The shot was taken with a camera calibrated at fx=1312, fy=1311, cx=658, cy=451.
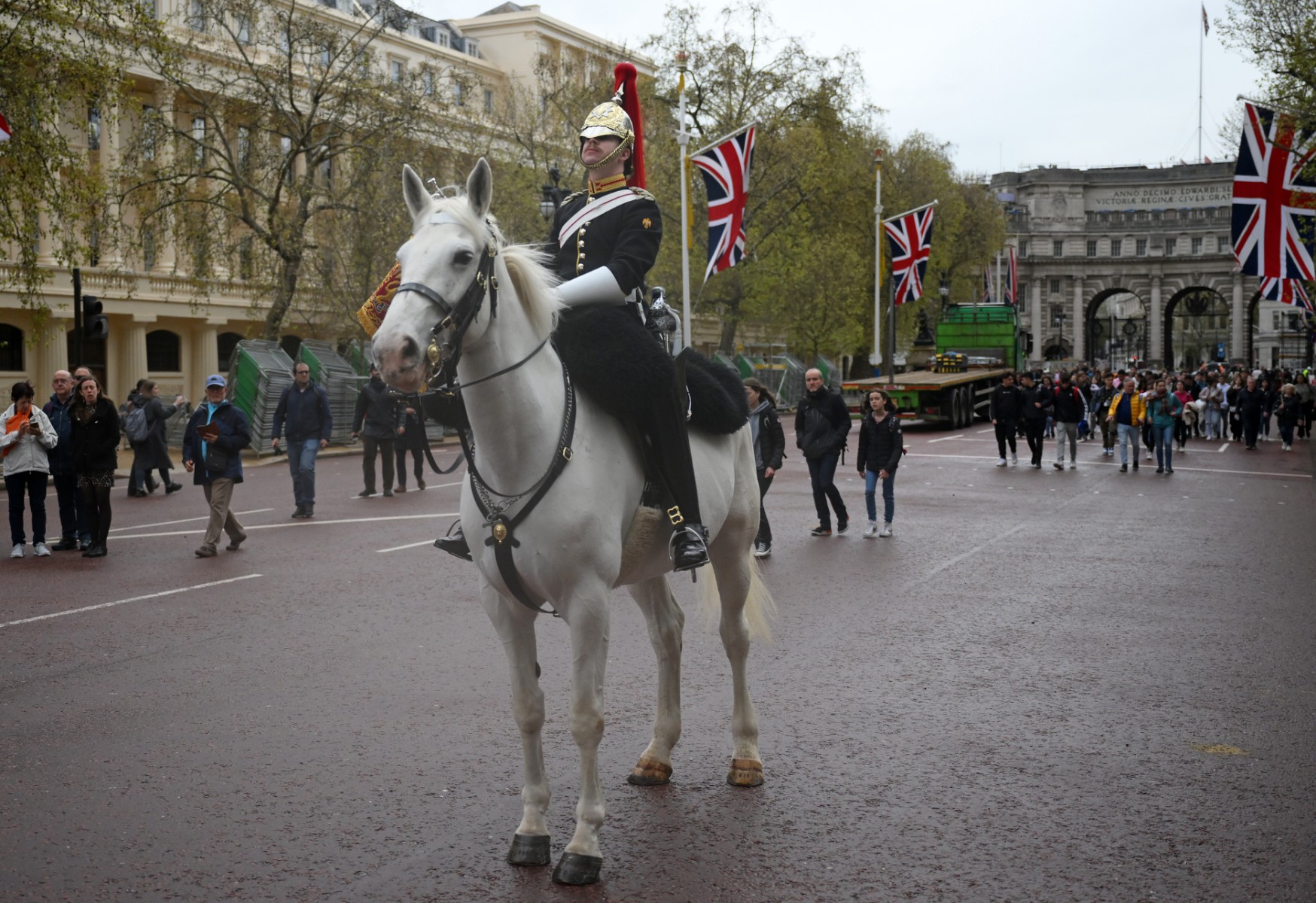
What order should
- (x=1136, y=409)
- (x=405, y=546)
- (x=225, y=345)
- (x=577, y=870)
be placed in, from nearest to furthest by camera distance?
(x=577, y=870)
(x=405, y=546)
(x=1136, y=409)
(x=225, y=345)

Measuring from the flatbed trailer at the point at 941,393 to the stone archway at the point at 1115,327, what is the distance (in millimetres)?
72154

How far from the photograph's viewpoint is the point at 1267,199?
21094 mm

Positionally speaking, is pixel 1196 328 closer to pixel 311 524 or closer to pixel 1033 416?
pixel 1033 416

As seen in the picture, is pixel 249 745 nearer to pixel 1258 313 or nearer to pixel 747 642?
pixel 747 642

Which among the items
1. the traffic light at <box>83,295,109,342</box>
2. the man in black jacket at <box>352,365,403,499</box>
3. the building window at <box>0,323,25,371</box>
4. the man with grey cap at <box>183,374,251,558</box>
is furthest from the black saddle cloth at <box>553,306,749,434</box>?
the building window at <box>0,323,25,371</box>

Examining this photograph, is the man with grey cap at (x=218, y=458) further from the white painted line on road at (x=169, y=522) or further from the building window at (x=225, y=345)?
the building window at (x=225, y=345)

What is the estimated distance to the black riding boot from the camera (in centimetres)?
517

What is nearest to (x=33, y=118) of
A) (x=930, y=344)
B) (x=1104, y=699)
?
(x=1104, y=699)

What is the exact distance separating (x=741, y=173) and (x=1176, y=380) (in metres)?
16.6

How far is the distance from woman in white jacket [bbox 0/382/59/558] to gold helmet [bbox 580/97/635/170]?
10.6 m

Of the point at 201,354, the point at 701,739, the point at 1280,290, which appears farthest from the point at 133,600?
the point at 201,354

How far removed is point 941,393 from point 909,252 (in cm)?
439

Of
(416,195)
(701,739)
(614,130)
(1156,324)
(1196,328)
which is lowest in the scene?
(701,739)

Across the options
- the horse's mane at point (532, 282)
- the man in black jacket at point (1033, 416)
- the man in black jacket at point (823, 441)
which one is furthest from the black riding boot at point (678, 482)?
the man in black jacket at point (1033, 416)
